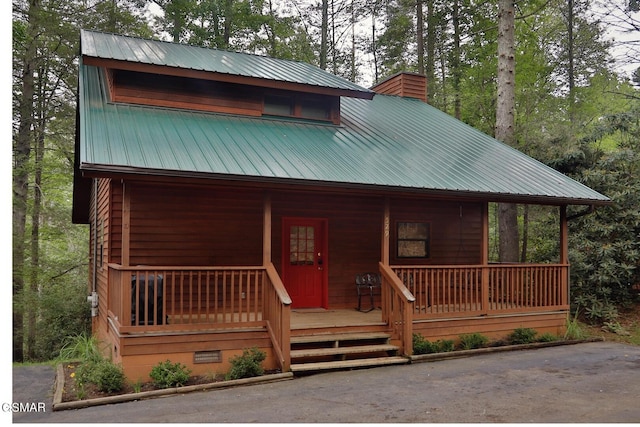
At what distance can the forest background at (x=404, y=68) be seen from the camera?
45.0ft

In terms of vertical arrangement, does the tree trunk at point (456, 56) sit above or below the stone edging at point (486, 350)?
above

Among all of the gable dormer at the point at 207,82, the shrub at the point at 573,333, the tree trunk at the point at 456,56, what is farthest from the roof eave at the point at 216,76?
the tree trunk at the point at 456,56

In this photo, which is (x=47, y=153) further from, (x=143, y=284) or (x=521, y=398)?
(x=521, y=398)

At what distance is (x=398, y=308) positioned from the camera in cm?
947

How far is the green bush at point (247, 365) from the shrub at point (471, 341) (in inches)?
153

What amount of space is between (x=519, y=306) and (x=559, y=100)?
15909 mm

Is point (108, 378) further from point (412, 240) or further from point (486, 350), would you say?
point (412, 240)

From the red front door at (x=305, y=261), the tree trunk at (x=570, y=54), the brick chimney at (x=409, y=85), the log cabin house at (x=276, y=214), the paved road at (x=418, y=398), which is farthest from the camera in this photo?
the tree trunk at (x=570, y=54)

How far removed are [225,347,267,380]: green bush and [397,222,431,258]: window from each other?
4.77 m

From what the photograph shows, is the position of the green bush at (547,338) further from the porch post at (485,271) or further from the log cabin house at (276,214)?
the porch post at (485,271)

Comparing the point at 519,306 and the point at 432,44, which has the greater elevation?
the point at 432,44

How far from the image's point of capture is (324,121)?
483 inches

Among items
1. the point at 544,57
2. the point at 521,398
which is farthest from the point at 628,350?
the point at 544,57

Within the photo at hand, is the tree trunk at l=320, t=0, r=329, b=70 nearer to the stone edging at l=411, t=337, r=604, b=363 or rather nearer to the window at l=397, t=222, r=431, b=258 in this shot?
the window at l=397, t=222, r=431, b=258
